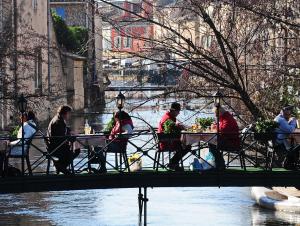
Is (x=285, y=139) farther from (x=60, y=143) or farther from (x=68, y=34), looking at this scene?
(x=68, y=34)

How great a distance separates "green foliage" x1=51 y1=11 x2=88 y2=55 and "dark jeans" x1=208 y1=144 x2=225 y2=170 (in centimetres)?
5964

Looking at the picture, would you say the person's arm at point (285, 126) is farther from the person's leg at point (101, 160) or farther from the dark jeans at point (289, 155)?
the person's leg at point (101, 160)

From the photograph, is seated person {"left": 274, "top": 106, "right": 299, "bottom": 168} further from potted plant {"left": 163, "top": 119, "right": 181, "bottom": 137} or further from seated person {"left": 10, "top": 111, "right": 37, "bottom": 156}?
seated person {"left": 10, "top": 111, "right": 37, "bottom": 156}

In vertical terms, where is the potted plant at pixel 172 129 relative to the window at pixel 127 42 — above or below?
below

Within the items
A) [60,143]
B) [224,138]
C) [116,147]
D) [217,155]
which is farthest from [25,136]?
[224,138]

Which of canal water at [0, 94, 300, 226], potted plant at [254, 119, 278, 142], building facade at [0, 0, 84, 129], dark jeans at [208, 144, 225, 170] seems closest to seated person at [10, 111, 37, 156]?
dark jeans at [208, 144, 225, 170]

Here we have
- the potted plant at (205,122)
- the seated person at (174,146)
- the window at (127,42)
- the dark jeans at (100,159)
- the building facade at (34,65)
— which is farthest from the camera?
the building facade at (34,65)

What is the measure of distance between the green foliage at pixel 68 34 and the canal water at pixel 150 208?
45.5m

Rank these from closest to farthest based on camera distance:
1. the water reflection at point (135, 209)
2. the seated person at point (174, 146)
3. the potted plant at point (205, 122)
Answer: the seated person at point (174, 146) < the potted plant at point (205, 122) < the water reflection at point (135, 209)

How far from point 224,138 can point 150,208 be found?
1097 cm

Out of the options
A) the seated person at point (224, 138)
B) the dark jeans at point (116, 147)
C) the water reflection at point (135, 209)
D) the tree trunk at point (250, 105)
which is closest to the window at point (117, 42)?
the tree trunk at point (250, 105)

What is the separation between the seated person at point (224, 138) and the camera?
21016mm

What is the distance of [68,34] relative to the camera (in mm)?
83688

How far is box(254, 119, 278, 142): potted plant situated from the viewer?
2108 cm
